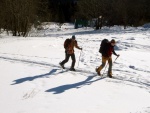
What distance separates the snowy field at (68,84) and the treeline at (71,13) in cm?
1028

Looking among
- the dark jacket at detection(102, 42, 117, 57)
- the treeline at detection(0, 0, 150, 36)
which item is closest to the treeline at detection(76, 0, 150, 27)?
the treeline at detection(0, 0, 150, 36)

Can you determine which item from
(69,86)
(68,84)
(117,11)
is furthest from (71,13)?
(69,86)

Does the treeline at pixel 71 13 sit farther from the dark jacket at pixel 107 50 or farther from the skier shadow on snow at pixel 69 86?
the skier shadow on snow at pixel 69 86

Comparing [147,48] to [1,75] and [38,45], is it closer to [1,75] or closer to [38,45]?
[38,45]

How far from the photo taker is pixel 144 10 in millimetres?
43125

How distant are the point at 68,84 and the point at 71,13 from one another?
175 feet

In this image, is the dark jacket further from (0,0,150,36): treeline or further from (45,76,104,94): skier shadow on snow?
(0,0,150,36): treeline

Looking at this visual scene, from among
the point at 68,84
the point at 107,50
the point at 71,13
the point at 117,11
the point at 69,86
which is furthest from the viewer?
the point at 71,13

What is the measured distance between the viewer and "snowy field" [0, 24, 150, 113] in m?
8.80

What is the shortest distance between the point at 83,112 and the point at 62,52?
9.56 m

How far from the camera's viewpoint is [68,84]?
431 inches

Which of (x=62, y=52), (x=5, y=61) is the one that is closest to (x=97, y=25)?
(x=62, y=52)

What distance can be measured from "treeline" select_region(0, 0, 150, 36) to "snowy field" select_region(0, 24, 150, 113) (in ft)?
33.7

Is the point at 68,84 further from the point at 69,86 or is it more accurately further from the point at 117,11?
the point at 117,11
